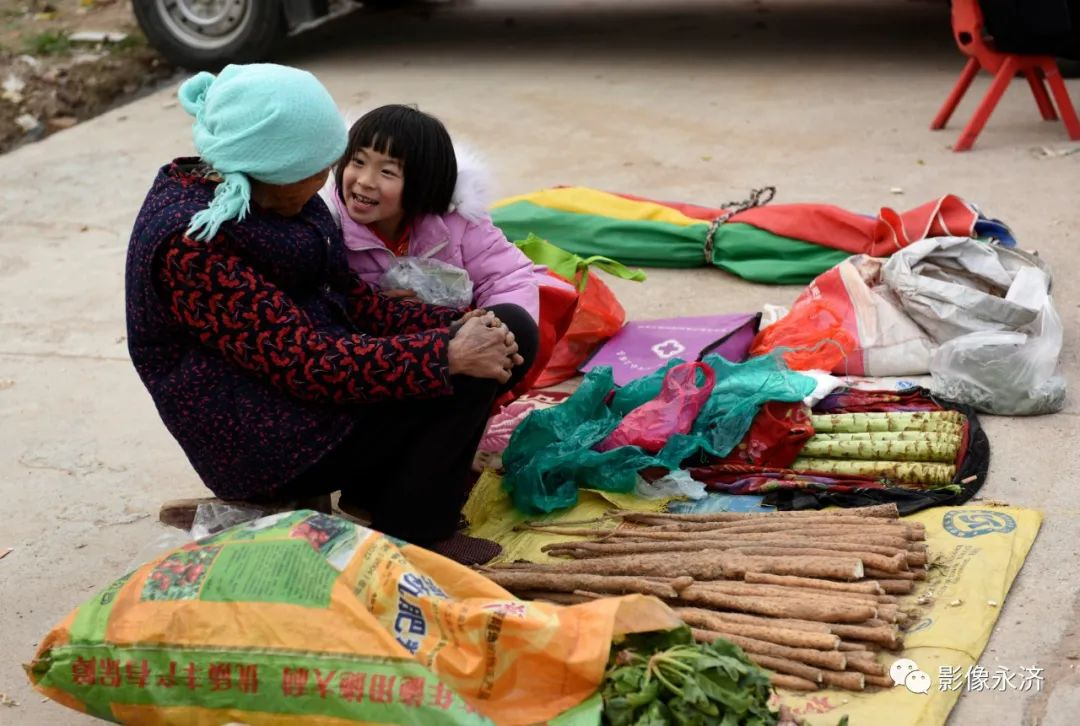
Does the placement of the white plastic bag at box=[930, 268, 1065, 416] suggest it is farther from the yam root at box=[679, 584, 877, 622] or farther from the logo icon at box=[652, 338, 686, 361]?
the yam root at box=[679, 584, 877, 622]

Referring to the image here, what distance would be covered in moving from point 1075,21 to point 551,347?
338cm

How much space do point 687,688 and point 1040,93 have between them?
4.94 metres

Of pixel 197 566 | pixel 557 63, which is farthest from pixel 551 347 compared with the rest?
pixel 557 63

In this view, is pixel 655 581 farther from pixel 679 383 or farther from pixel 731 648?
pixel 679 383

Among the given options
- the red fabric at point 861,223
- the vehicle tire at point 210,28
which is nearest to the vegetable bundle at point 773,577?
the red fabric at point 861,223

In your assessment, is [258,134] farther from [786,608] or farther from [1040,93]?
[1040,93]

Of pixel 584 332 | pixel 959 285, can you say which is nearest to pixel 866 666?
pixel 959 285

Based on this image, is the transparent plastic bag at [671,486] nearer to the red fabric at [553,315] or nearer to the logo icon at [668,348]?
the red fabric at [553,315]

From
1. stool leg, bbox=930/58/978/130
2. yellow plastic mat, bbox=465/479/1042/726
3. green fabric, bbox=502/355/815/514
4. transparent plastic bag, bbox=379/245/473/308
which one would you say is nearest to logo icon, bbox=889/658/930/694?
yellow plastic mat, bbox=465/479/1042/726

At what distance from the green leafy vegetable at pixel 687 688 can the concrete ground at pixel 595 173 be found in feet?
1.67

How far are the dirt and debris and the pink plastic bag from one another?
494 cm

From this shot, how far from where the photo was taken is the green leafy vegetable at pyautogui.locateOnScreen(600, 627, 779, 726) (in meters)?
2.42

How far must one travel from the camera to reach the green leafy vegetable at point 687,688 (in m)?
2.42

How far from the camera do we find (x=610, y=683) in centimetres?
255
